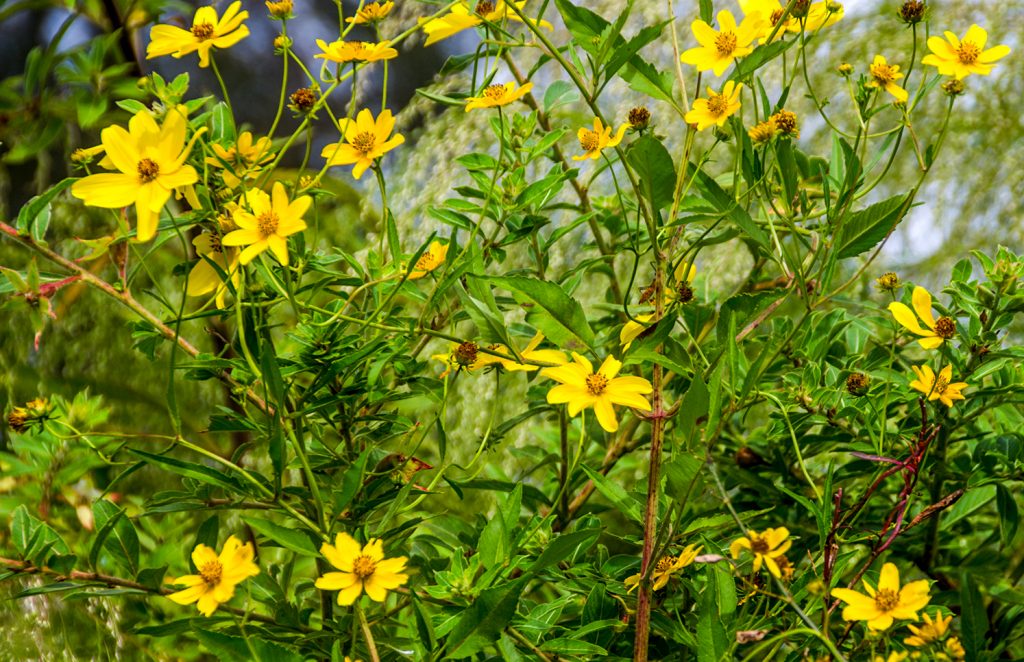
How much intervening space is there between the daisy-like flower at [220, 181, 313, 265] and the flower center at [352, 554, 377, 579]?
12 cm

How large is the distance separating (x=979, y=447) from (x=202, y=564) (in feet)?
1.42

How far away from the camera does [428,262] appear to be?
1.69 feet

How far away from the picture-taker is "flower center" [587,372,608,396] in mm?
429

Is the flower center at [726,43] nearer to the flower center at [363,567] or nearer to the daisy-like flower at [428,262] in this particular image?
the daisy-like flower at [428,262]

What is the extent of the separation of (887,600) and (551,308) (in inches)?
7.4

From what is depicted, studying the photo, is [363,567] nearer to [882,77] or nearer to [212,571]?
[212,571]

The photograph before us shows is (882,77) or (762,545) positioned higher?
(882,77)

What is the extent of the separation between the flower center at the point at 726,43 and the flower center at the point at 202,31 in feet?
0.77

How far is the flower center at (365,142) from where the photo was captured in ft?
1.61

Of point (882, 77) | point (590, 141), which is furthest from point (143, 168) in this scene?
point (882, 77)

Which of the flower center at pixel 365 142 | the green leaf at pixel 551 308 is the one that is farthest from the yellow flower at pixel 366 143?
the green leaf at pixel 551 308

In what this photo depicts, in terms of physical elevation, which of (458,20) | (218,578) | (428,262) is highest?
(458,20)

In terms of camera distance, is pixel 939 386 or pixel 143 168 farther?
pixel 939 386

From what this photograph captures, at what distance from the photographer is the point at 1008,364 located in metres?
0.58
